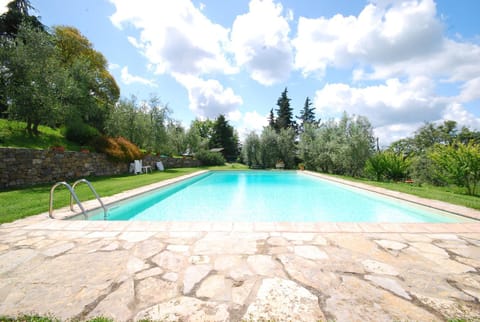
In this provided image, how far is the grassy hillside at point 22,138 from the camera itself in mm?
7820

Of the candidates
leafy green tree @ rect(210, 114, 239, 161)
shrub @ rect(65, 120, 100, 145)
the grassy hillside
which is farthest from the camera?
leafy green tree @ rect(210, 114, 239, 161)

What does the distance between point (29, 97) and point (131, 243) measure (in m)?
9.48

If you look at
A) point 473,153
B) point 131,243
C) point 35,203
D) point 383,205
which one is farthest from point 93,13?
point 473,153

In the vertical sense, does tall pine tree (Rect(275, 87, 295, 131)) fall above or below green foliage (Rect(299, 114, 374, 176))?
above

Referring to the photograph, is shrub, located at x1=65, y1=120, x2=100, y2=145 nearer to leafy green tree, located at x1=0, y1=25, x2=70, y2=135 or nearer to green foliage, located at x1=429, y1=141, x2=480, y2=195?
leafy green tree, located at x1=0, y1=25, x2=70, y2=135

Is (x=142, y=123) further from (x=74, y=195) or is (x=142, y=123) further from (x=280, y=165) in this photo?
(x=280, y=165)

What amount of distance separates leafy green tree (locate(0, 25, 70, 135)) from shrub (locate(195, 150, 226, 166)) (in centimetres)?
1576

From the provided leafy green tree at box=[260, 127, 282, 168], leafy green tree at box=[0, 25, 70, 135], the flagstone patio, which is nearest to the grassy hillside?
leafy green tree at box=[0, 25, 70, 135]

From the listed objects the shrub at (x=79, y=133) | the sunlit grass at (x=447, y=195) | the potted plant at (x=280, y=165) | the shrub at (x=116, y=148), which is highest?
the shrub at (x=79, y=133)

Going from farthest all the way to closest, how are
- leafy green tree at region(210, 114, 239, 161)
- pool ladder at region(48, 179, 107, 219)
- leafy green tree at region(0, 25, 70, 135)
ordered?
leafy green tree at region(210, 114, 239, 161) < leafy green tree at region(0, 25, 70, 135) < pool ladder at region(48, 179, 107, 219)

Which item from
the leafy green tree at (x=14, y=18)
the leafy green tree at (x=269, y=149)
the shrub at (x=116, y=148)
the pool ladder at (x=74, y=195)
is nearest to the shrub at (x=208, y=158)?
the leafy green tree at (x=269, y=149)

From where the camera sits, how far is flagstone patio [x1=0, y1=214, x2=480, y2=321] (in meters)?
1.49

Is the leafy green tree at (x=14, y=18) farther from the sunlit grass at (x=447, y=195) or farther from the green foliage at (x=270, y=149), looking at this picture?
the sunlit grass at (x=447, y=195)

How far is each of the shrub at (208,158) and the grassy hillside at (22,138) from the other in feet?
46.0
